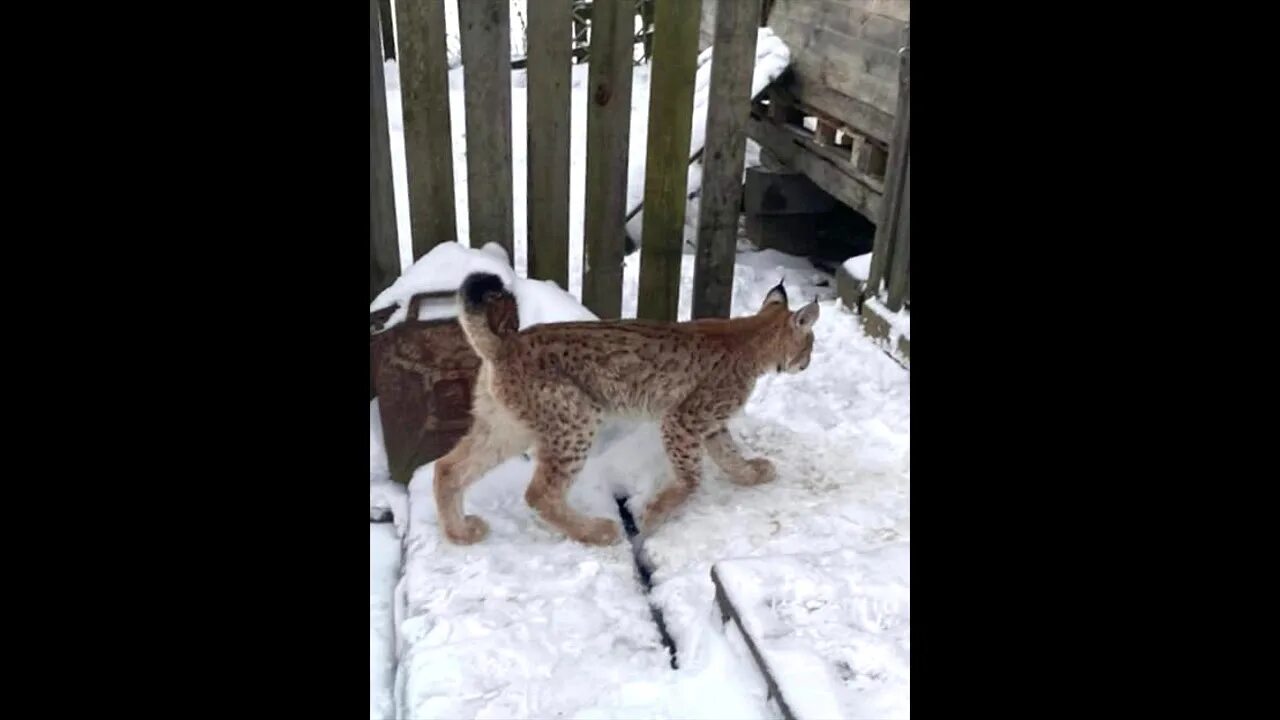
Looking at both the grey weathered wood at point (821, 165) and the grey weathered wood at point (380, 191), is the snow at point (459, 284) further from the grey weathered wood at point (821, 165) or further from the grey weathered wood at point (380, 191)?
the grey weathered wood at point (821, 165)

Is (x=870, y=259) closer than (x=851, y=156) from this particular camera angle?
Yes

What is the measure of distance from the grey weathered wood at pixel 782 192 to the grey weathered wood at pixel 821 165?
12 centimetres

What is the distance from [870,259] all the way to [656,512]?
2.62 metres

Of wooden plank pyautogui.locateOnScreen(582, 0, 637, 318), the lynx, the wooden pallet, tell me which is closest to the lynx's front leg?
the lynx

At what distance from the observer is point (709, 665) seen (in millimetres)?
2830

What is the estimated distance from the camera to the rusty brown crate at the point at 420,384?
12.4ft

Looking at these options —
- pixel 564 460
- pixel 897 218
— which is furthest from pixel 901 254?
pixel 564 460

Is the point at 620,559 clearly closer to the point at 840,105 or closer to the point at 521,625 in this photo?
the point at 521,625

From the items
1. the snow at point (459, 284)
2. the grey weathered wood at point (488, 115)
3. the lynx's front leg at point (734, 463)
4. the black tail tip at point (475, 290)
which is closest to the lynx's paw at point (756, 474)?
the lynx's front leg at point (734, 463)

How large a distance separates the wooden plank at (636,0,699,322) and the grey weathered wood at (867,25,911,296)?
136cm

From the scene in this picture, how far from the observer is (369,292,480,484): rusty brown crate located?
377 centimetres

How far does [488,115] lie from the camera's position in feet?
13.1
